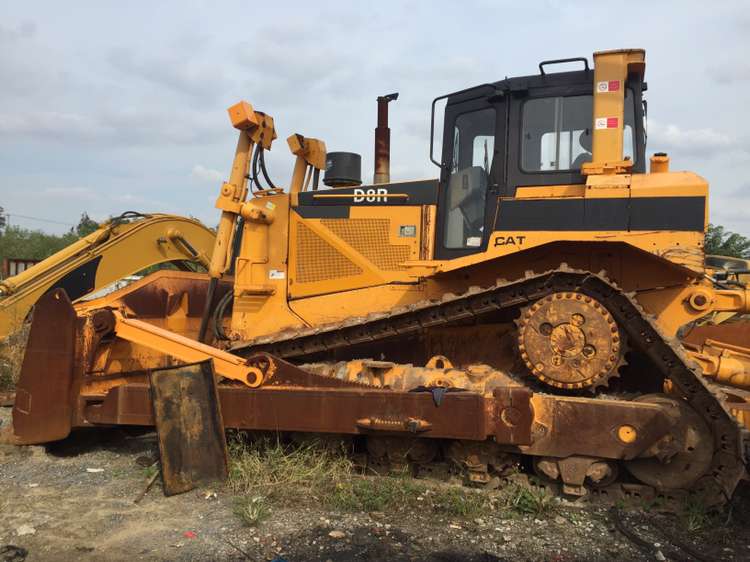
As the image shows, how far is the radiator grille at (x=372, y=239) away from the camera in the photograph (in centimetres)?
581

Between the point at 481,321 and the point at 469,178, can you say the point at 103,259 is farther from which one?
the point at 481,321

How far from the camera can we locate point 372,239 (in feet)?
19.5

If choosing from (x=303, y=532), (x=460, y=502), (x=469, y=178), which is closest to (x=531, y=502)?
(x=460, y=502)

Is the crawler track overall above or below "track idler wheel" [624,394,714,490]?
above

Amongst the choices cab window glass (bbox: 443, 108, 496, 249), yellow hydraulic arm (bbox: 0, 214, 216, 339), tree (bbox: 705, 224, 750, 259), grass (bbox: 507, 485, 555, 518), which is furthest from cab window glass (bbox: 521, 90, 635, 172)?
tree (bbox: 705, 224, 750, 259)

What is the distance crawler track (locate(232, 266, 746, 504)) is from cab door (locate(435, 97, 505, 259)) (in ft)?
2.56

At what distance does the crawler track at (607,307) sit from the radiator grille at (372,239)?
793mm

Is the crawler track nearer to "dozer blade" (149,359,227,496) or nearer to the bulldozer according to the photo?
the bulldozer

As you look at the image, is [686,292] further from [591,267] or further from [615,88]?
[615,88]

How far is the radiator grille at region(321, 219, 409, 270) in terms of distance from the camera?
5809mm

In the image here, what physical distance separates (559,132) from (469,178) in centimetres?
86

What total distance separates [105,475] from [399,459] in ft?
8.10

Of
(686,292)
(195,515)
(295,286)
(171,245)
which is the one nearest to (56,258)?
(171,245)

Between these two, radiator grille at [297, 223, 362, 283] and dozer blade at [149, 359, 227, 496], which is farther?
radiator grille at [297, 223, 362, 283]
